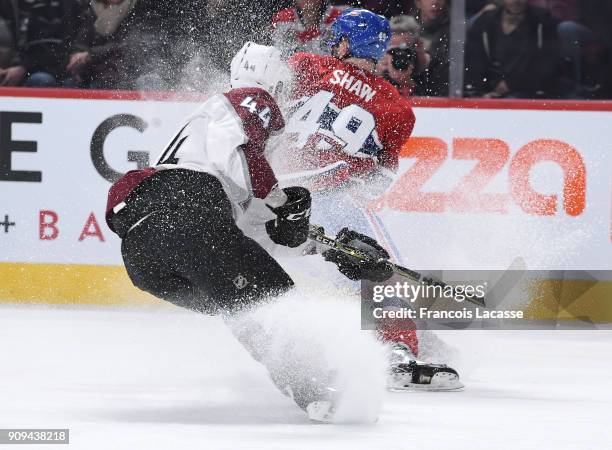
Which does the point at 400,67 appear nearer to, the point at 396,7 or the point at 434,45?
the point at 434,45

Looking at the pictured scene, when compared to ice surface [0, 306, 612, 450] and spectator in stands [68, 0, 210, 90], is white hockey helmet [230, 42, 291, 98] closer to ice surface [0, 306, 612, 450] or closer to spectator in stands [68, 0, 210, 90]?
ice surface [0, 306, 612, 450]

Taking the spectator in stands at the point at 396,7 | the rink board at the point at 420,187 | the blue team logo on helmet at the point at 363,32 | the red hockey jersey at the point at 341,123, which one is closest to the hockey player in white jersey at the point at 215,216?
the red hockey jersey at the point at 341,123

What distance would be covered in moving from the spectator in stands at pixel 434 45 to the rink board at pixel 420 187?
141 millimetres

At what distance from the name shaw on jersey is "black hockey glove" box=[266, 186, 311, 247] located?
0.86 meters

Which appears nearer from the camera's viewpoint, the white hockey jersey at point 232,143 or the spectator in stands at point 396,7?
the white hockey jersey at point 232,143

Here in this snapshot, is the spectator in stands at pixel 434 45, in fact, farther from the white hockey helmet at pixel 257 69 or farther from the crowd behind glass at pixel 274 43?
the white hockey helmet at pixel 257 69

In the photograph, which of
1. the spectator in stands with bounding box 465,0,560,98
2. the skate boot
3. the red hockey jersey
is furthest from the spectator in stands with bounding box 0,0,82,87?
the skate boot

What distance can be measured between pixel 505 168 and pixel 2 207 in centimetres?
241

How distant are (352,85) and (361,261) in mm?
692

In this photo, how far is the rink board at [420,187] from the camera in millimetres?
7051

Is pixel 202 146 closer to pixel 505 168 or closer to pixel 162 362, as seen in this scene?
pixel 162 362

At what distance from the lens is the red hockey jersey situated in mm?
5477

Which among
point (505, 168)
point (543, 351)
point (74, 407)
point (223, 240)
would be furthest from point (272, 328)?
point (505, 168)

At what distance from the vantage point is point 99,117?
24.0 feet
